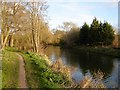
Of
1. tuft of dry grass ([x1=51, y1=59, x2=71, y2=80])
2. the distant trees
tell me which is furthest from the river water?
the distant trees

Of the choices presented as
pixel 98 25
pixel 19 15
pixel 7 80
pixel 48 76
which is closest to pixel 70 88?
pixel 48 76

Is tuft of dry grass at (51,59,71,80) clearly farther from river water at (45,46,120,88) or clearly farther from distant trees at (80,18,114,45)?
distant trees at (80,18,114,45)

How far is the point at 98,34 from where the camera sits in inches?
2368

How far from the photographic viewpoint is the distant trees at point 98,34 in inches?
2256

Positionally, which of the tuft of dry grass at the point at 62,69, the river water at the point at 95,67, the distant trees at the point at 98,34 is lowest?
the river water at the point at 95,67

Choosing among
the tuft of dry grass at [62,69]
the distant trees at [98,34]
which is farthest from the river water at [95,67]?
the distant trees at [98,34]

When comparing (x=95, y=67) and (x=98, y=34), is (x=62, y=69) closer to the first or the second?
(x=95, y=67)

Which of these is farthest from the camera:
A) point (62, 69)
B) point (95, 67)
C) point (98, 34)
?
point (98, 34)

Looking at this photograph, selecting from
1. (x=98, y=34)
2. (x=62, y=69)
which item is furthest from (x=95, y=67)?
(x=98, y=34)

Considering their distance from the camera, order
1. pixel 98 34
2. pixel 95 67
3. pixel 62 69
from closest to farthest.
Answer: pixel 62 69
pixel 95 67
pixel 98 34

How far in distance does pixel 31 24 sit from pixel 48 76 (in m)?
24.8

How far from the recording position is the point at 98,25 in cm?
6250

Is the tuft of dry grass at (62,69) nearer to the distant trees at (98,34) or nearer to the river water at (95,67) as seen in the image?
the river water at (95,67)

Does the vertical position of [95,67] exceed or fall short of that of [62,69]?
it falls short
